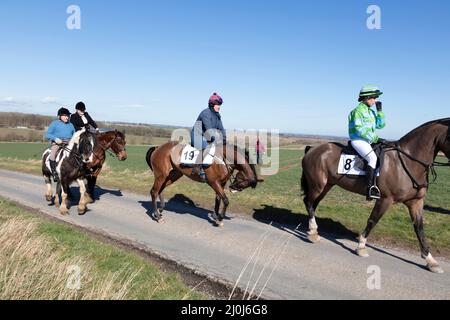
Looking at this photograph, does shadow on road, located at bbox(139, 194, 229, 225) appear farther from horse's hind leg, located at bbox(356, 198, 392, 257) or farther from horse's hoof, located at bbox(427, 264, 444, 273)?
horse's hoof, located at bbox(427, 264, 444, 273)

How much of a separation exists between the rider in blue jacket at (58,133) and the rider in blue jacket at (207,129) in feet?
14.6

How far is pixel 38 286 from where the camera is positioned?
4.46m

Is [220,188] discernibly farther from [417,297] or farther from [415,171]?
[417,297]

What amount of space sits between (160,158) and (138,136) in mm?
63817

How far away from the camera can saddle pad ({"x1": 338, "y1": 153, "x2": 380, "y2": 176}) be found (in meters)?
7.15

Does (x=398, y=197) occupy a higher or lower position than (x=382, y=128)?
lower

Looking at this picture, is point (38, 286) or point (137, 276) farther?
point (137, 276)

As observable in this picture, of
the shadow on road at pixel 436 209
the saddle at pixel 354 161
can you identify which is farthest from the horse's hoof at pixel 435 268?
the shadow on road at pixel 436 209

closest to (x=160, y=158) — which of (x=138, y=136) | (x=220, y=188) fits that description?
(x=220, y=188)

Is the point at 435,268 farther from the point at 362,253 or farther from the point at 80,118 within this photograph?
the point at 80,118

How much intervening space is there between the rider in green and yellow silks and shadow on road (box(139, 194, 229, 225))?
431 centimetres

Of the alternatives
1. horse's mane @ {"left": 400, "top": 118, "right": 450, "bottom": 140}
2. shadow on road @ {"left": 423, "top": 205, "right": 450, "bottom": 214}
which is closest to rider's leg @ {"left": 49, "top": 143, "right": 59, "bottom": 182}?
horse's mane @ {"left": 400, "top": 118, "right": 450, "bottom": 140}

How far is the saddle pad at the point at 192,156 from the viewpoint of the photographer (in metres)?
9.05

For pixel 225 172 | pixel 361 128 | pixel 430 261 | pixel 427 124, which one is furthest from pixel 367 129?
pixel 225 172
